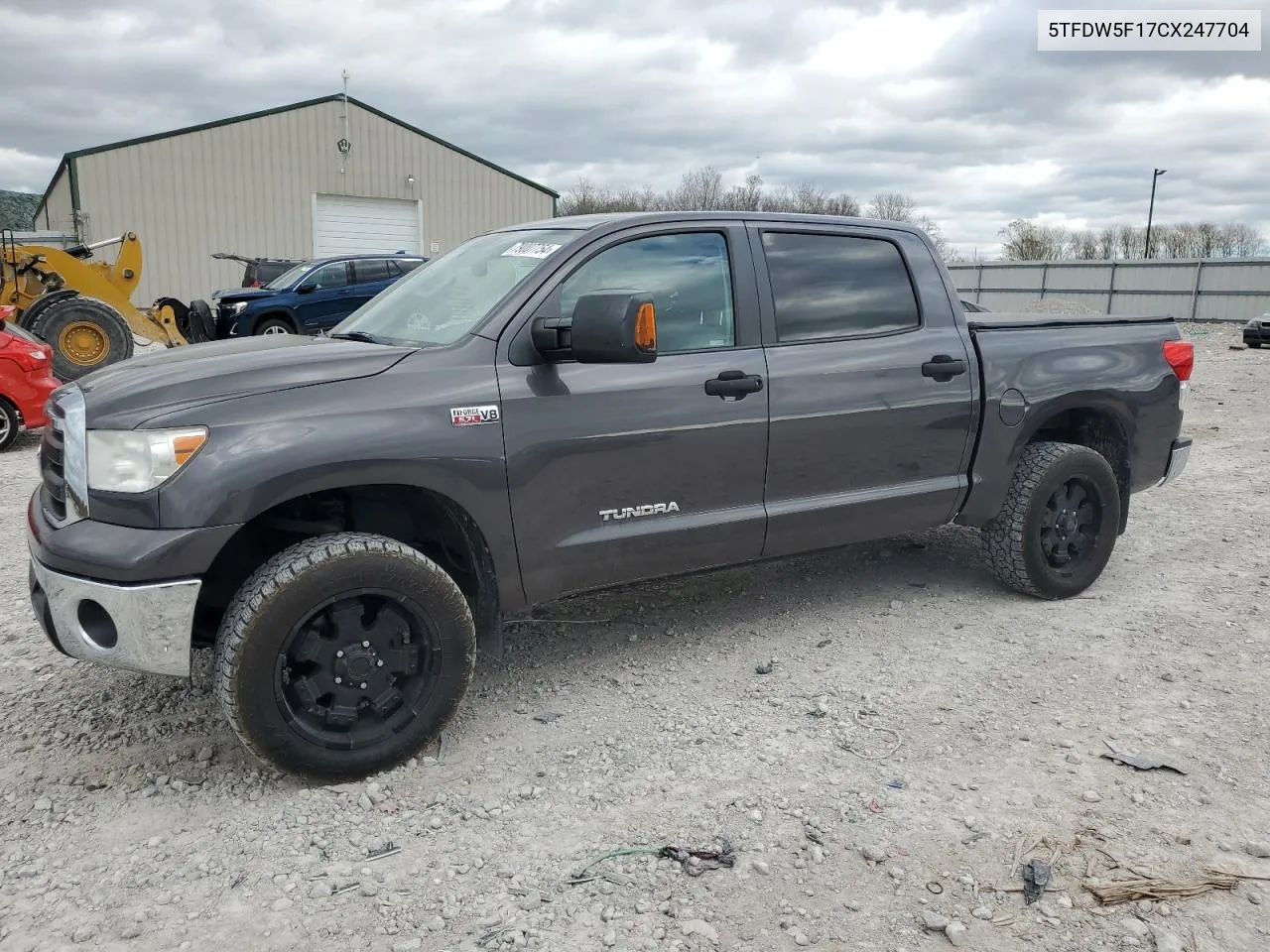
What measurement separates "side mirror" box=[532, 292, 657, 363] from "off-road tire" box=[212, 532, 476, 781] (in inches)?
34.5

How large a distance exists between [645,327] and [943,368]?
1.77m

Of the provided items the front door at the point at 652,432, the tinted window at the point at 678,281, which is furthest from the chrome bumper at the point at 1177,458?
the tinted window at the point at 678,281

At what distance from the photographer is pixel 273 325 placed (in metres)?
15.6

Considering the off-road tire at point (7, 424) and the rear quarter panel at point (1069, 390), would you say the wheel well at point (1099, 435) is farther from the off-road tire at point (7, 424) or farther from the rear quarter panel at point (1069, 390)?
the off-road tire at point (7, 424)

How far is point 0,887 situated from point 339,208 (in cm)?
2495

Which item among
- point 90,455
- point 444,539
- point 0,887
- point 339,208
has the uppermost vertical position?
point 339,208

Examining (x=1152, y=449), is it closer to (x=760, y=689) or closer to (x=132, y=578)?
(x=760, y=689)

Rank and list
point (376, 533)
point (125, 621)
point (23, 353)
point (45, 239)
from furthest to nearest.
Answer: point (45, 239), point (23, 353), point (376, 533), point (125, 621)

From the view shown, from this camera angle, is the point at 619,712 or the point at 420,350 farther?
the point at 619,712

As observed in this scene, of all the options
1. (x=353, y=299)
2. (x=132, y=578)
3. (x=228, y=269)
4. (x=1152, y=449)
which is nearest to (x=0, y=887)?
(x=132, y=578)

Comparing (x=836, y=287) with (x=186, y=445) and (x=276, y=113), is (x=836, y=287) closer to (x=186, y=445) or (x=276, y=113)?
(x=186, y=445)

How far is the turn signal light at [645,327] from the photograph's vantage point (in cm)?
323

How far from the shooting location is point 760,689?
392 cm

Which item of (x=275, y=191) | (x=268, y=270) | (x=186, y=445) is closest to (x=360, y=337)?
(x=186, y=445)
